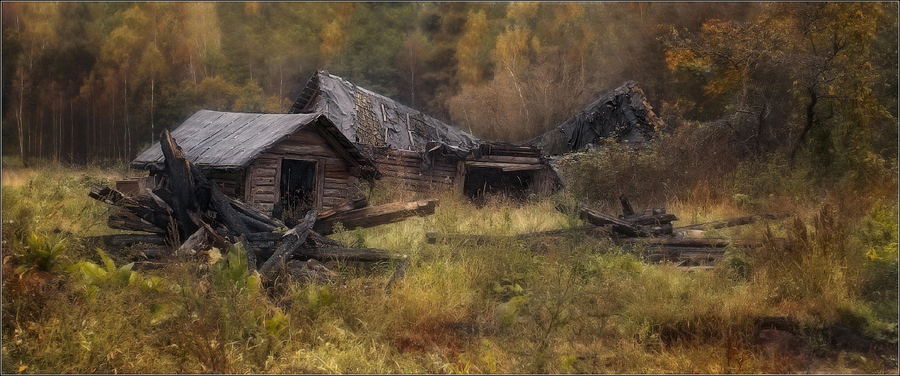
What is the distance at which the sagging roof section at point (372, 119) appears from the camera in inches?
907

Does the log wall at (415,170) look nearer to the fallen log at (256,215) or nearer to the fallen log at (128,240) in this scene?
the fallen log at (256,215)

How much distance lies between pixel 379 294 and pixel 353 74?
130ft

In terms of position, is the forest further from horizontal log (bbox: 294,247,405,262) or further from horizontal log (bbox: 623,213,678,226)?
horizontal log (bbox: 623,213,678,226)

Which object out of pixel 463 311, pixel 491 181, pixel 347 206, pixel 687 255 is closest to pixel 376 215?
pixel 347 206

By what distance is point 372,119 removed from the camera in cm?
2411

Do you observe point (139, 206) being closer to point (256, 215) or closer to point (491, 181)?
point (256, 215)

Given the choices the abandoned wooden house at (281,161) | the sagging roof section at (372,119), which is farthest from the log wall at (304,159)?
the sagging roof section at (372,119)

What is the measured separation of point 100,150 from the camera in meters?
33.2

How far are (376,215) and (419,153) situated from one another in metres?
14.4

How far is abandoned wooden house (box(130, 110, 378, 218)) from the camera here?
1523cm

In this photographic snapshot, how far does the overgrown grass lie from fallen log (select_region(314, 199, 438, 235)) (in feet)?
2.21

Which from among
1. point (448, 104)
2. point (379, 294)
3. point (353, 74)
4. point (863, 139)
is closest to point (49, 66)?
point (353, 74)

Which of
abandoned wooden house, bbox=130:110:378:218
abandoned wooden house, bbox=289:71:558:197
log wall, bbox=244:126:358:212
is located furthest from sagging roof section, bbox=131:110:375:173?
abandoned wooden house, bbox=289:71:558:197

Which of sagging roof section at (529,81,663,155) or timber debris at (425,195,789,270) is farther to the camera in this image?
sagging roof section at (529,81,663,155)
